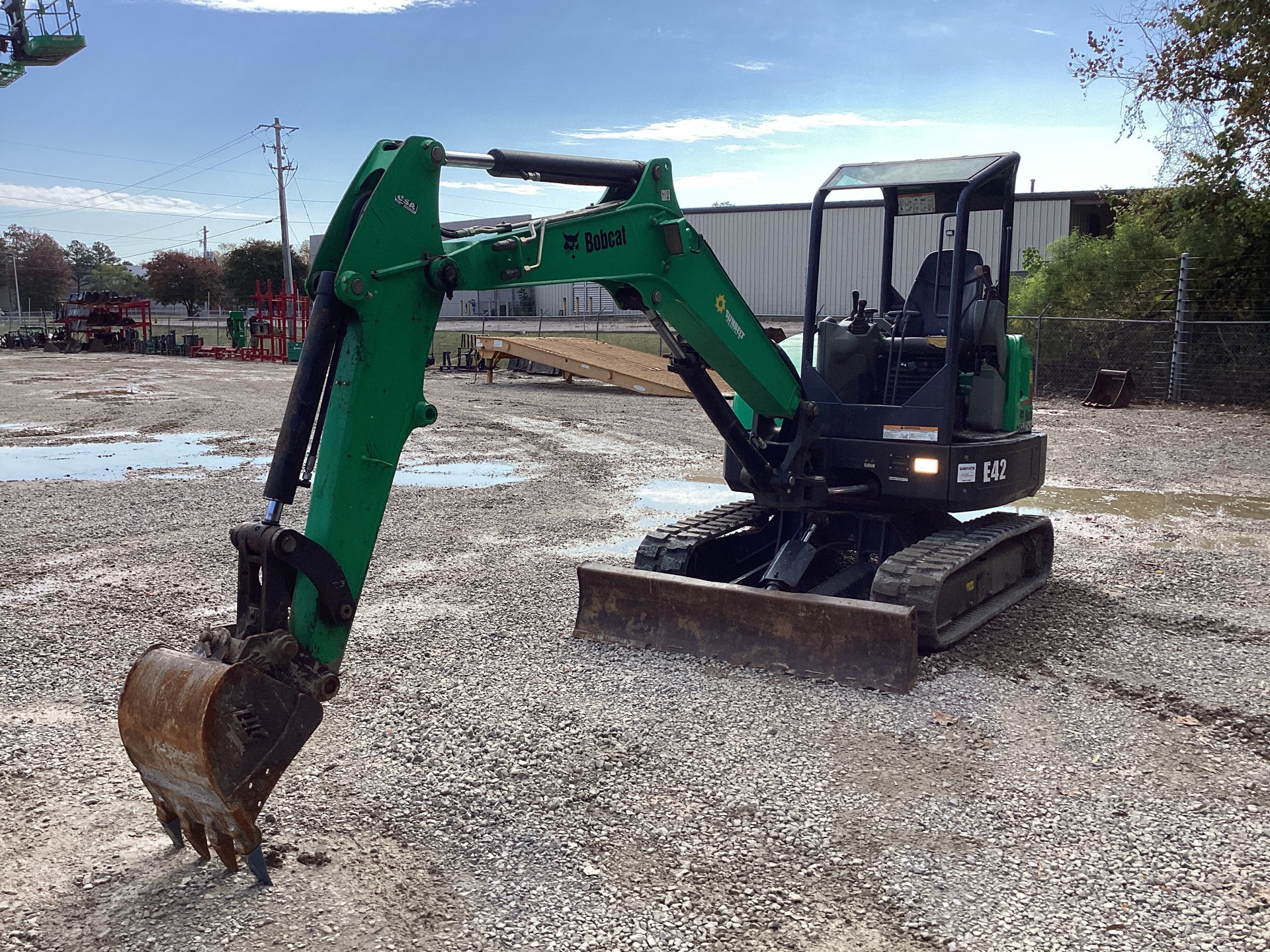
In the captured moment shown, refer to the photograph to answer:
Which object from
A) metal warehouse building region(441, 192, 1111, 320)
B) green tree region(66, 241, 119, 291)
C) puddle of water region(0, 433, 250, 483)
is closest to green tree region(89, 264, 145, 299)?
green tree region(66, 241, 119, 291)

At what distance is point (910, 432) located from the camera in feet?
21.2

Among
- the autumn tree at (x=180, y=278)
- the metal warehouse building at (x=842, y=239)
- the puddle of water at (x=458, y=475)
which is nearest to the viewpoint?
the puddle of water at (x=458, y=475)

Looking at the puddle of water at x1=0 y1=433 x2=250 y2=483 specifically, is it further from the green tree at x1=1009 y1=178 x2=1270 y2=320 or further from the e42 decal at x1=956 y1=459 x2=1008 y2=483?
the green tree at x1=1009 y1=178 x2=1270 y2=320

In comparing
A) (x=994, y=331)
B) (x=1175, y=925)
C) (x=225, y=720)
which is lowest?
(x=1175, y=925)

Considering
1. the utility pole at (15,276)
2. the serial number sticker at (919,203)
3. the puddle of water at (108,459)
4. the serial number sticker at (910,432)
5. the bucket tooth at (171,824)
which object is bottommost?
the bucket tooth at (171,824)

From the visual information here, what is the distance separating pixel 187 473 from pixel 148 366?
25290 mm

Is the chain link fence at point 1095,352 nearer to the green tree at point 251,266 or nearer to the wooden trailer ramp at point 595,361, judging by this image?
the wooden trailer ramp at point 595,361

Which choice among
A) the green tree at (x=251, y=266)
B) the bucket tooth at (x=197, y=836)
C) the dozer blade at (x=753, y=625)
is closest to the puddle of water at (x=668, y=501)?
the dozer blade at (x=753, y=625)

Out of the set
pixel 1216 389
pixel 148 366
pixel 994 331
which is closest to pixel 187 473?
pixel 994 331

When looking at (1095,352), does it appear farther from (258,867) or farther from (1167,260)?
(258,867)

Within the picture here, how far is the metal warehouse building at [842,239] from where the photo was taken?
125 feet

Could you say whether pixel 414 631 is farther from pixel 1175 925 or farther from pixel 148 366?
pixel 148 366

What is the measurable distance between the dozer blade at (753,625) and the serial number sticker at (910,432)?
111 cm

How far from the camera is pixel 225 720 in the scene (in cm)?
341
